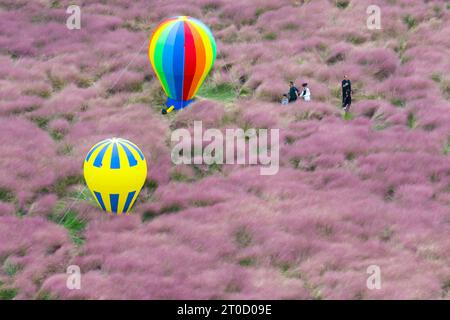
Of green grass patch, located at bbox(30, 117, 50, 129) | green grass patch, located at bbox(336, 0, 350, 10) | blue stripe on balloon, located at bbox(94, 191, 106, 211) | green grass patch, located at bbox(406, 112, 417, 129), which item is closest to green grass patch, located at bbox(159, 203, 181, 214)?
blue stripe on balloon, located at bbox(94, 191, 106, 211)

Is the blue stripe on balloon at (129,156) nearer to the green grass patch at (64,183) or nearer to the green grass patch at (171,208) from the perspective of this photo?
the green grass patch at (171,208)

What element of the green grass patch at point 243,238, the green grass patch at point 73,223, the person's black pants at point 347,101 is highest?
the person's black pants at point 347,101

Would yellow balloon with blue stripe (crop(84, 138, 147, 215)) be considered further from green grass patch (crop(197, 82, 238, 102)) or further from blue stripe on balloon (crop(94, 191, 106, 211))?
green grass patch (crop(197, 82, 238, 102))

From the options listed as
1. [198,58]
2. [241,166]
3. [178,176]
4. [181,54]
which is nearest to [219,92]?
[198,58]

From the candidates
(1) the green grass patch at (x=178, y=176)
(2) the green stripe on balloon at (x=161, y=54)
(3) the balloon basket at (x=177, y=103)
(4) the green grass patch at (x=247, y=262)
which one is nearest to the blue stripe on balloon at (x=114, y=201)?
(1) the green grass patch at (x=178, y=176)
